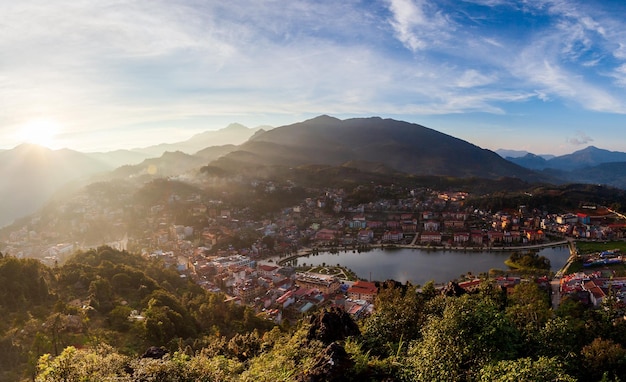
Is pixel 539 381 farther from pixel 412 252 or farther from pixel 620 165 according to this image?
pixel 620 165

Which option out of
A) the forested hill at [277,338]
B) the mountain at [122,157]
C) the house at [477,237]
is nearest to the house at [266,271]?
the forested hill at [277,338]

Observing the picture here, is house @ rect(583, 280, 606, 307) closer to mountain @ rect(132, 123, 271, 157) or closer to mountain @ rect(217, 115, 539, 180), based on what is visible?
mountain @ rect(217, 115, 539, 180)

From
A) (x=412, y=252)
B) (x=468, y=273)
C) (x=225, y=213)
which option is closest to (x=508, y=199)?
(x=412, y=252)

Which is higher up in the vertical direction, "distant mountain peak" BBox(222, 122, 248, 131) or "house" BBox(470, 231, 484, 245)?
"distant mountain peak" BBox(222, 122, 248, 131)

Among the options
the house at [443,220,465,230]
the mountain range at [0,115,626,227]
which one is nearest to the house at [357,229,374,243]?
the house at [443,220,465,230]

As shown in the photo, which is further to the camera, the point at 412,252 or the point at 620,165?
the point at 620,165
